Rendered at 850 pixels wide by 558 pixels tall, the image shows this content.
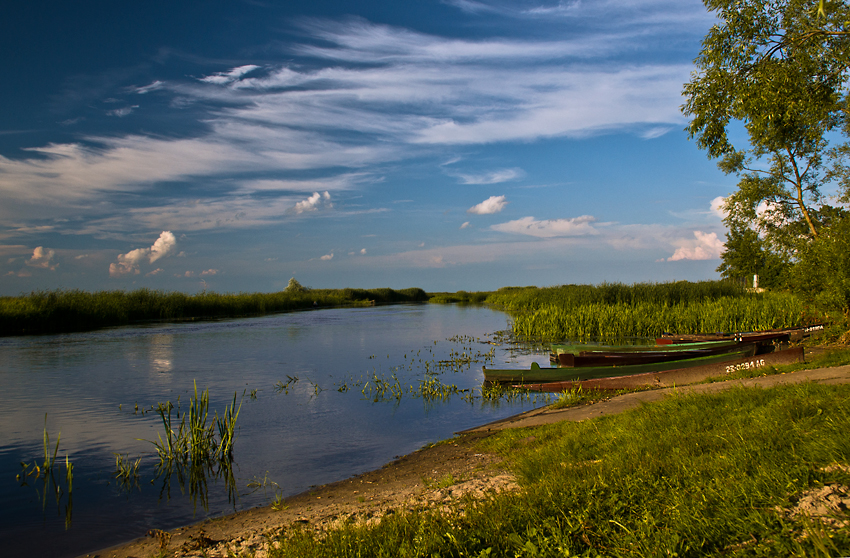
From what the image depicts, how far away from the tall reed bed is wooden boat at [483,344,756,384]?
9326 millimetres

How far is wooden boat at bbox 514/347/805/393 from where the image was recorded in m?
10.7

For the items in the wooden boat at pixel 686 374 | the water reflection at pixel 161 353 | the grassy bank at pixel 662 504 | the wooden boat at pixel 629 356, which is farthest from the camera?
the water reflection at pixel 161 353

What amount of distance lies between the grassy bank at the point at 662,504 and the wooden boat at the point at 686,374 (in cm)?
490

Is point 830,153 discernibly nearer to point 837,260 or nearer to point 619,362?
point 837,260

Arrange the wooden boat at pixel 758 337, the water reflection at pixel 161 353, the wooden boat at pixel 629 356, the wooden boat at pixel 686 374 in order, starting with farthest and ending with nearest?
the water reflection at pixel 161 353
the wooden boat at pixel 758 337
the wooden boat at pixel 629 356
the wooden boat at pixel 686 374

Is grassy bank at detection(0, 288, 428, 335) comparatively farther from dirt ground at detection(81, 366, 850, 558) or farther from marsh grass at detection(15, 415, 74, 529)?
dirt ground at detection(81, 366, 850, 558)

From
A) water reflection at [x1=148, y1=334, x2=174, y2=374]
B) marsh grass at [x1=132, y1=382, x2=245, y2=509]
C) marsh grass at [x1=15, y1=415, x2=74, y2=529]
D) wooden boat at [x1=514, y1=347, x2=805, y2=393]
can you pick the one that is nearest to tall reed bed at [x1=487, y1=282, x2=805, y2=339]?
wooden boat at [x1=514, y1=347, x2=805, y2=393]

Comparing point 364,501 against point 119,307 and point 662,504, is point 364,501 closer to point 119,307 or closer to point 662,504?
point 662,504

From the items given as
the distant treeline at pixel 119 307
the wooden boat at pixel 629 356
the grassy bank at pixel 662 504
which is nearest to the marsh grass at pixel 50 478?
the grassy bank at pixel 662 504

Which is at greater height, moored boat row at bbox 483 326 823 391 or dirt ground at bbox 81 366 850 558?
moored boat row at bbox 483 326 823 391

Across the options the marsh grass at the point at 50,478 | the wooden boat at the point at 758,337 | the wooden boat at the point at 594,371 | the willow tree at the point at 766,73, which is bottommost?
the marsh grass at the point at 50,478

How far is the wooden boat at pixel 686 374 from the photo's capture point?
421 inches

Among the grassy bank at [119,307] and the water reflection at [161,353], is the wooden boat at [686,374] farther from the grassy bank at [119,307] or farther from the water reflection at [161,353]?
the grassy bank at [119,307]

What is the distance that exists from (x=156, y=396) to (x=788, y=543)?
513 inches
